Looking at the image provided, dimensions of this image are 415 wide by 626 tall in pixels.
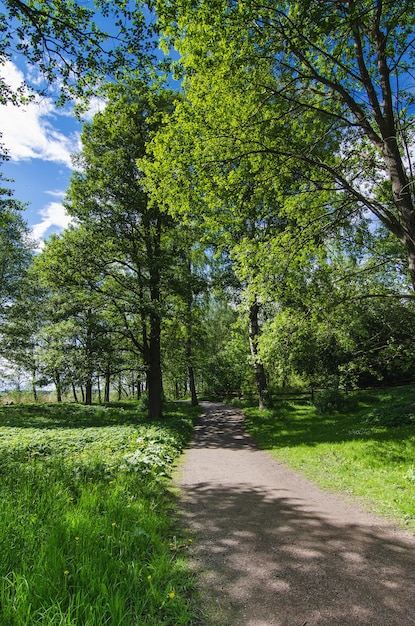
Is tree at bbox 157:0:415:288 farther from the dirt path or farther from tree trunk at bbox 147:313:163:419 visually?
tree trunk at bbox 147:313:163:419

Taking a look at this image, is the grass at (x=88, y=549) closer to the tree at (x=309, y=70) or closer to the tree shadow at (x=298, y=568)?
the tree shadow at (x=298, y=568)

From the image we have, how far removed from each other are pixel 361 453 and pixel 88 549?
7055mm

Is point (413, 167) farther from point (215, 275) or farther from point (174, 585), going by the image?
point (215, 275)

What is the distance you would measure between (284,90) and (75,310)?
1204 centimetres

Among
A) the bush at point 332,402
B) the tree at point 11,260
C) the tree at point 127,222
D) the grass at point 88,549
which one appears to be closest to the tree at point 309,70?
the grass at point 88,549

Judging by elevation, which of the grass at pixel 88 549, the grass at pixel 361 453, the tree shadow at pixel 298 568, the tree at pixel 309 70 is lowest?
the grass at pixel 361 453

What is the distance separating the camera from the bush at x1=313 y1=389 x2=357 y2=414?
16.9 metres

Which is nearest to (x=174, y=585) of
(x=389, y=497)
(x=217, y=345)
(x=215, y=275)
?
(x=389, y=497)

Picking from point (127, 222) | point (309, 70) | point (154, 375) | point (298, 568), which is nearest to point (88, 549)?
point (298, 568)

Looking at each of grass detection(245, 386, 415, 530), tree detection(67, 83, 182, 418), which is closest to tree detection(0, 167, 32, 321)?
tree detection(67, 83, 182, 418)

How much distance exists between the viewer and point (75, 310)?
14953mm

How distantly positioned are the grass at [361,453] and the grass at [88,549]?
11.2ft

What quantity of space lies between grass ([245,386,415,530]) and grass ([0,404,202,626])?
3.42 meters

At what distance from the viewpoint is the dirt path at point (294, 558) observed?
9.48 feet
